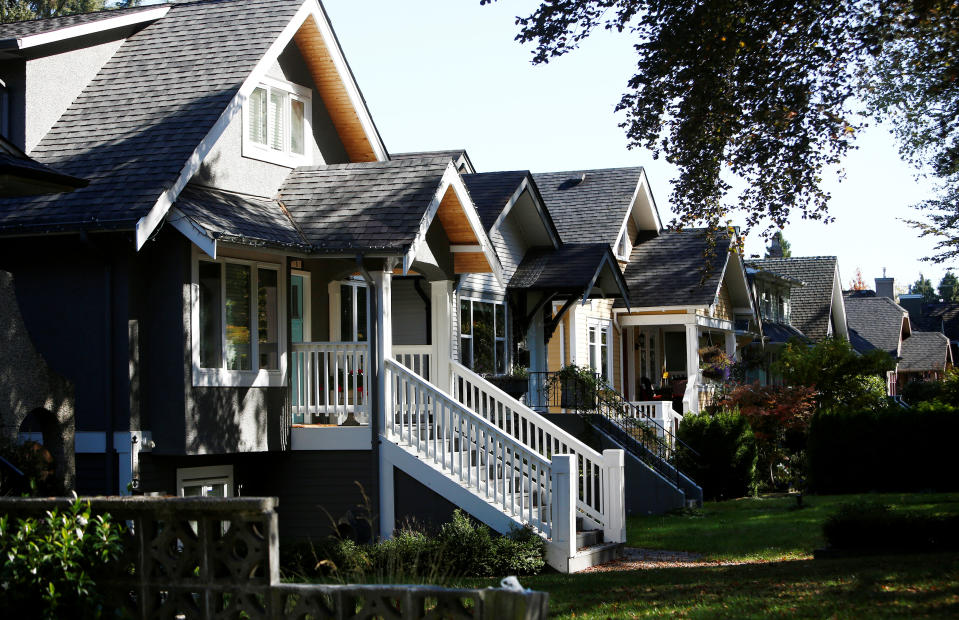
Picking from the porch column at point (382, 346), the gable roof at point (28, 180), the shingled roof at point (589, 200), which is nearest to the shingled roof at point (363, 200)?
the porch column at point (382, 346)

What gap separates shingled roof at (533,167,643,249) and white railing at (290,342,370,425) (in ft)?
50.5

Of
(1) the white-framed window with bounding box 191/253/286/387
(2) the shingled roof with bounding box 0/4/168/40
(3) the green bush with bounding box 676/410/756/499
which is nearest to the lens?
(1) the white-framed window with bounding box 191/253/286/387

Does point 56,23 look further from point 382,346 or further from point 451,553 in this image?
point 451,553

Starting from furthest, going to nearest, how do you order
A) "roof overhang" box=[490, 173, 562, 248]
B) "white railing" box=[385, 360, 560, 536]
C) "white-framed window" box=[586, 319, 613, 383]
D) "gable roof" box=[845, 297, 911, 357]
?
"gable roof" box=[845, 297, 911, 357] < "white-framed window" box=[586, 319, 613, 383] < "roof overhang" box=[490, 173, 562, 248] < "white railing" box=[385, 360, 560, 536]

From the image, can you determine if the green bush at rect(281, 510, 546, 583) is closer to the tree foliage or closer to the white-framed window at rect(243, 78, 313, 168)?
the white-framed window at rect(243, 78, 313, 168)

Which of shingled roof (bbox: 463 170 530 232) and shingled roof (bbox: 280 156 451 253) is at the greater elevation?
shingled roof (bbox: 463 170 530 232)

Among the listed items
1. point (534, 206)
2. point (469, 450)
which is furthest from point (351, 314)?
point (534, 206)

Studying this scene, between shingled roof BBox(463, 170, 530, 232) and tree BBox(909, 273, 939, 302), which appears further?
tree BBox(909, 273, 939, 302)

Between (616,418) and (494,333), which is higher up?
(494,333)

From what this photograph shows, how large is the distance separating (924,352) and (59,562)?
73011mm

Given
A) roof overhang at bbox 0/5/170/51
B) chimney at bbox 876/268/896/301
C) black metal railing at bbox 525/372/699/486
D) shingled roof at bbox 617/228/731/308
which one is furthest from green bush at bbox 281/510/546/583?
chimney at bbox 876/268/896/301

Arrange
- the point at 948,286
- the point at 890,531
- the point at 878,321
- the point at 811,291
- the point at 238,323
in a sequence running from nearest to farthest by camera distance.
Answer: the point at 890,531 → the point at 238,323 → the point at 811,291 → the point at 878,321 → the point at 948,286

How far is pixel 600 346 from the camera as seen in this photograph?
3042 cm

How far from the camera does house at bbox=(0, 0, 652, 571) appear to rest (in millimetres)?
14211
